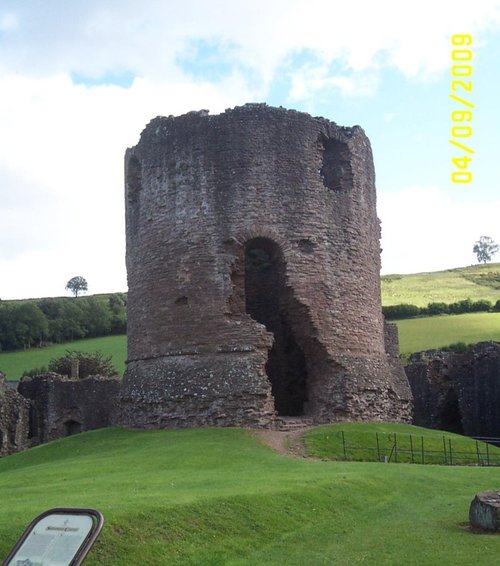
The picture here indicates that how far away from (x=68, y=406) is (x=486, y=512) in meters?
25.7

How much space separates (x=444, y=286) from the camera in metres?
72.8

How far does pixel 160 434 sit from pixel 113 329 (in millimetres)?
49934

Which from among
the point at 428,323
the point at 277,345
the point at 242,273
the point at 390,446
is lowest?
the point at 390,446

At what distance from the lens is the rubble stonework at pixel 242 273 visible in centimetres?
1959

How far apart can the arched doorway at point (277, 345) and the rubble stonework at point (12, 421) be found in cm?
1224

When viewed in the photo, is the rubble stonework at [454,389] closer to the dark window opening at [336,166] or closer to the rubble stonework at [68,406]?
the dark window opening at [336,166]

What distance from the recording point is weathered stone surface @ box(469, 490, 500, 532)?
9.48 meters

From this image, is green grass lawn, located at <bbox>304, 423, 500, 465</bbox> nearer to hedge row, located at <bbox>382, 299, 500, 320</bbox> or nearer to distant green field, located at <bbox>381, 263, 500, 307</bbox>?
hedge row, located at <bbox>382, 299, 500, 320</bbox>

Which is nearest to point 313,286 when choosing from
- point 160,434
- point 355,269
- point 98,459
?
point 355,269

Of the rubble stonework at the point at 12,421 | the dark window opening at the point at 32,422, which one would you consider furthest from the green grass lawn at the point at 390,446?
the dark window opening at the point at 32,422

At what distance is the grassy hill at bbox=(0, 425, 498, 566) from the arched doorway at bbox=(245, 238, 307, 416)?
7241mm

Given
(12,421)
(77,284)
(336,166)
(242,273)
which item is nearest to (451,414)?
(336,166)

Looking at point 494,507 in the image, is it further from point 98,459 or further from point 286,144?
point 286,144

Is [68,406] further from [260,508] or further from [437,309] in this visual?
[437,309]
